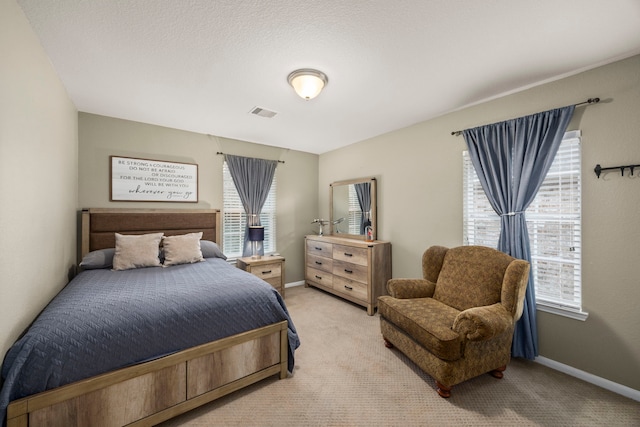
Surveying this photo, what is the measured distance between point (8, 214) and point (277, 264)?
9.39 feet

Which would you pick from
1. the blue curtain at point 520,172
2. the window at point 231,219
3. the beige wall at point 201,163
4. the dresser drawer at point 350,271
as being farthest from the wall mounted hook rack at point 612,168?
the window at point 231,219

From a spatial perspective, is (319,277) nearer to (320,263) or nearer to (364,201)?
(320,263)

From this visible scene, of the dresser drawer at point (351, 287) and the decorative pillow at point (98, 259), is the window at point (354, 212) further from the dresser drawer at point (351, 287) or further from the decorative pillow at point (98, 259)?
the decorative pillow at point (98, 259)

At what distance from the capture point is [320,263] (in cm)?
426

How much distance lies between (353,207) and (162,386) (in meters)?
3.23

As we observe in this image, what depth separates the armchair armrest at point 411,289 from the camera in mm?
2568

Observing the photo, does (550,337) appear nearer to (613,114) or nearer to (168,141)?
(613,114)

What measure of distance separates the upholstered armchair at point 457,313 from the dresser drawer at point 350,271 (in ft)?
2.86

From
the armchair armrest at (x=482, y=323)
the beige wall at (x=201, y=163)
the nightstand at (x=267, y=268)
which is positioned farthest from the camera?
the nightstand at (x=267, y=268)

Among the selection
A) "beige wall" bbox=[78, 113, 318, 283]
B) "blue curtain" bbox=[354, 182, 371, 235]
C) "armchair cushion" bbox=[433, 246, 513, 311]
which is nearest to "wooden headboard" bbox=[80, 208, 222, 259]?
"beige wall" bbox=[78, 113, 318, 283]

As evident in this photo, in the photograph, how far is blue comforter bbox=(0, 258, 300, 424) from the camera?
4.25 feet

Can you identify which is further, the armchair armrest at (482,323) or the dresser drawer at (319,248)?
the dresser drawer at (319,248)

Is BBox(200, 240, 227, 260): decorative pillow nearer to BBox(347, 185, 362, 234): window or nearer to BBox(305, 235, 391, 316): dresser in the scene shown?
BBox(305, 235, 391, 316): dresser

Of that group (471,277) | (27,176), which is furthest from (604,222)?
(27,176)
